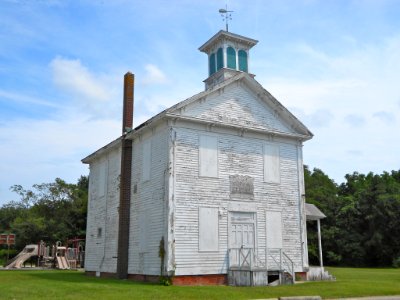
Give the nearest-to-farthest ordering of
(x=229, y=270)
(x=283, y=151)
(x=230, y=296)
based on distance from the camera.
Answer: (x=230, y=296) → (x=229, y=270) → (x=283, y=151)

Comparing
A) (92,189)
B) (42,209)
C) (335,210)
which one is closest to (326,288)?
(92,189)

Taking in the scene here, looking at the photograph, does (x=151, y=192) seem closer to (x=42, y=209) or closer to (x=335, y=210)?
(x=335, y=210)

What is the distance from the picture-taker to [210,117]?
2166cm

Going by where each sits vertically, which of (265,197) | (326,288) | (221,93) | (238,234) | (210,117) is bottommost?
(326,288)

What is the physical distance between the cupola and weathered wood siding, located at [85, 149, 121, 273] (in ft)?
23.4

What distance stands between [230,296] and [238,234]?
6.67m

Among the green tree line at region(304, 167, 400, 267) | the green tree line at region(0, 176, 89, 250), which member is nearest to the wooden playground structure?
the green tree line at region(0, 176, 89, 250)

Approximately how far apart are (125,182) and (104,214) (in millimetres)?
3881

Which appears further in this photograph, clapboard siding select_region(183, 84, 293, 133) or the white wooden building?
clapboard siding select_region(183, 84, 293, 133)

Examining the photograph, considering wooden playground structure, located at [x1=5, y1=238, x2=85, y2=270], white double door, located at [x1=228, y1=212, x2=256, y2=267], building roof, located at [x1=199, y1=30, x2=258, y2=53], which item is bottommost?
wooden playground structure, located at [x1=5, y1=238, x2=85, y2=270]

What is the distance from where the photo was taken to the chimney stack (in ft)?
80.4

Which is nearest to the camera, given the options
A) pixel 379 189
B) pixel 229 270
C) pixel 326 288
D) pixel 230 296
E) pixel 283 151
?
pixel 230 296

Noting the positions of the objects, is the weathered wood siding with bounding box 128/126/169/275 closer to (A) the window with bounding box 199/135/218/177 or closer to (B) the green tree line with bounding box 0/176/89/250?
(A) the window with bounding box 199/135/218/177

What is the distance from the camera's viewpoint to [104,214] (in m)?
26.5
